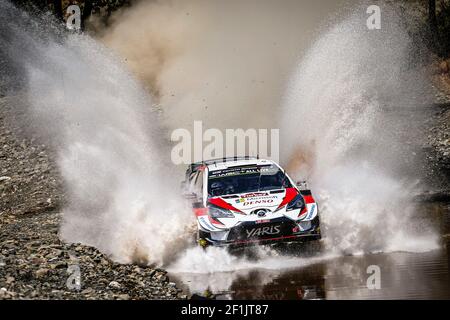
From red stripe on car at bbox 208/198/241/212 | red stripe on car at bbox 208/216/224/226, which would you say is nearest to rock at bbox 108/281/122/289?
red stripe on car at bbox 208/216/224/226

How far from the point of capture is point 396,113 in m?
24.4

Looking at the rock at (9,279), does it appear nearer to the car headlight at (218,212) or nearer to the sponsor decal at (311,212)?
the car headlight at (218,212)

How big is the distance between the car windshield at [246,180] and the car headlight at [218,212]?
0.63 meters

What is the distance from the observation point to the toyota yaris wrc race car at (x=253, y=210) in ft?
33.9

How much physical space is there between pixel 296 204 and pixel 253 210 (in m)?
0.79

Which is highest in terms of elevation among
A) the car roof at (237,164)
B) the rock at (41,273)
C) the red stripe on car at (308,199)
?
the car roof at (237,164)

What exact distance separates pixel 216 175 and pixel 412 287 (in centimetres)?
489

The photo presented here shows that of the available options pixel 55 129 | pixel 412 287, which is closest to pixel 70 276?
pixel 412 287

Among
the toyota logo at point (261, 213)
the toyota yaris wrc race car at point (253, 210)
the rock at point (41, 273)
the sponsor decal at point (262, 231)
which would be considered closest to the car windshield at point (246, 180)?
the toyota yaris wrc race car at point (253, 210)

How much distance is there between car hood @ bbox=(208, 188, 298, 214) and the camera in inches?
420

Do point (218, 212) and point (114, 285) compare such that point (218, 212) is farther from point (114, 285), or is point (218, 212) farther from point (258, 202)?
point (114, 285)

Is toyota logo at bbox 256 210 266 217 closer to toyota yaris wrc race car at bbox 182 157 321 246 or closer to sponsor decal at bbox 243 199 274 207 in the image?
toyota yaris wrc race car at bbox 182 157 321 246

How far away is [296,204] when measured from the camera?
1082 cm
